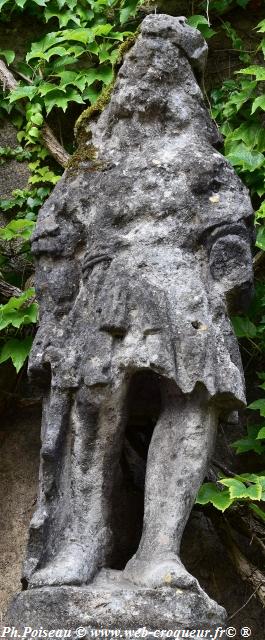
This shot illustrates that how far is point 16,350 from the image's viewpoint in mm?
4477

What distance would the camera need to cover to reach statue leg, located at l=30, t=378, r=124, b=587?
130 inches

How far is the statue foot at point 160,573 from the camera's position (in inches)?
117

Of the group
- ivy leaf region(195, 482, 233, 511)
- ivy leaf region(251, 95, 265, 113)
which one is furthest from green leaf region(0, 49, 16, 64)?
ivy leaf region(195, 482, 233, 511)

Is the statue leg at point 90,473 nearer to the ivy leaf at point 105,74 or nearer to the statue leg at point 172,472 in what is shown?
the statue leg at point 172,472

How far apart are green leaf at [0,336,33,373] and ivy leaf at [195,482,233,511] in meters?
1.10

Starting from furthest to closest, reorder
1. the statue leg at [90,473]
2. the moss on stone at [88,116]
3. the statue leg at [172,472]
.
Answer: the moss on stone at [88,116]
the statue leg at [90,473]
the statue leg at [172,472]

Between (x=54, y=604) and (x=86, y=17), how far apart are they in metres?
→ 3.68

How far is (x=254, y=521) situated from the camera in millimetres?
4199

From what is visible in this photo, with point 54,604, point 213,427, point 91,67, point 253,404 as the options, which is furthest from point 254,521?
point 91,67

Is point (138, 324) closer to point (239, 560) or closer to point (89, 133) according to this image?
point (89, 133)

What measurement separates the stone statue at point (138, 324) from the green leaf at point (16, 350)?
70cm

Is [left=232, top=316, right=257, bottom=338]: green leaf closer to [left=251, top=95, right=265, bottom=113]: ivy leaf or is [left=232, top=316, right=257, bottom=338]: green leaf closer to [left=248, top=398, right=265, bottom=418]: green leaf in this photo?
[left=248, top=398, right=265, bottom=418]: green leaf

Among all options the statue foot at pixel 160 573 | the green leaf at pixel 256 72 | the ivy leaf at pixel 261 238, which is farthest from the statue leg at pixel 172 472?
the green leaf at pixel 256 72

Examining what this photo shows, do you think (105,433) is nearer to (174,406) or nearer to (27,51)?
(174,406)
